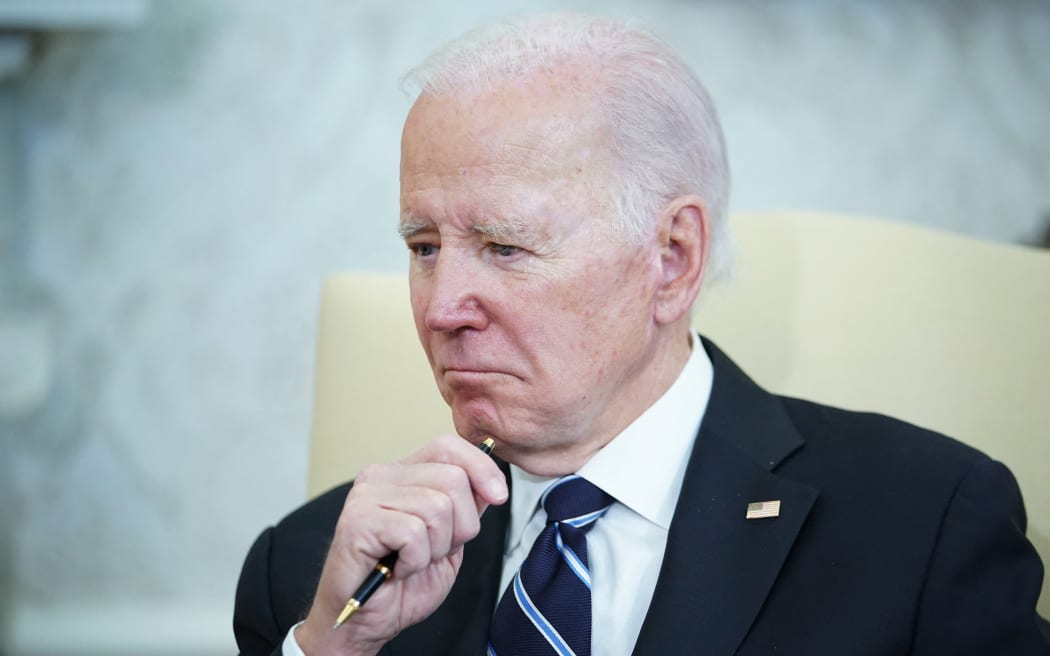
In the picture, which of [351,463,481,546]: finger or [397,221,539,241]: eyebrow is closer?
[351,463,481,546]: finger

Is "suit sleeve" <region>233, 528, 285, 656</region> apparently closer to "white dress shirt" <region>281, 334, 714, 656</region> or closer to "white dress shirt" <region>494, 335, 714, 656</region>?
"white dress shirt" <region>281, 334, 714, 656</region>

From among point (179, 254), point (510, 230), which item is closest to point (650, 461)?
point (510, 230)

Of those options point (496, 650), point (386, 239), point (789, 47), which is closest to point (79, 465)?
point (386, 239)

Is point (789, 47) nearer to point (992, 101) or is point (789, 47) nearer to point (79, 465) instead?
point (992, 101)

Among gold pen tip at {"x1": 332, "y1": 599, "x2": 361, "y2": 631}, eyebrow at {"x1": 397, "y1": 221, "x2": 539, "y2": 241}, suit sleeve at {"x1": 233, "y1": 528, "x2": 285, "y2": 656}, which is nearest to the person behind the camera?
gold pen tip at {"x1": 332, "y1": 599, "x2": 361, "y2": 631}

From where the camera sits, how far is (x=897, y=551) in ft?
4.47

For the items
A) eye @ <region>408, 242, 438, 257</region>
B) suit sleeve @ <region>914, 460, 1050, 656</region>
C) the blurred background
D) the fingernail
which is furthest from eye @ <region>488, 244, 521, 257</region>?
the blurred background

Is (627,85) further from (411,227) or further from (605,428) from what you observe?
(605,428)

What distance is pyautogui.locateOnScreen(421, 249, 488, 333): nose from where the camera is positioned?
4.58ft

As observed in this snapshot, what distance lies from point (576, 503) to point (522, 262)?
1.14 ft

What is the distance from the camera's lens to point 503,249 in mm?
1432

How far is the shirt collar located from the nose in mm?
279

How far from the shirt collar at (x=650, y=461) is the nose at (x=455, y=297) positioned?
279 millimetres

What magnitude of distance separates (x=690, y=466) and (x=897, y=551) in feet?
0.96
